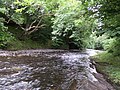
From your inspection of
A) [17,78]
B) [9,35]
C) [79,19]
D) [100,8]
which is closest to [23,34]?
[79,19]

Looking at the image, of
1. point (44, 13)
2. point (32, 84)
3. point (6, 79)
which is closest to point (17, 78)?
point (6, 79)

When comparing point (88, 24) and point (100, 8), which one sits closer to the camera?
point (100, 8)

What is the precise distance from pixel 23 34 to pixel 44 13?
13.5ft

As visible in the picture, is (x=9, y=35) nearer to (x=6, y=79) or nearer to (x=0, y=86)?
(x=0, y=86)

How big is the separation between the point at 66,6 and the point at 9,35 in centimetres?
1370

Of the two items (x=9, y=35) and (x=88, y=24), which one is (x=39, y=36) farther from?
(x=9, y=35)

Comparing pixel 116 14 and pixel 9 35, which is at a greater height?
pixel 116 14

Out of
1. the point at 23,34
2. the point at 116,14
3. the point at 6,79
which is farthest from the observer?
the point at 23,34

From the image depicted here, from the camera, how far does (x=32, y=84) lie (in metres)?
6.82

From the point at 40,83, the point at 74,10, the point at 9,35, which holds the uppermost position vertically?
the point at 74,10

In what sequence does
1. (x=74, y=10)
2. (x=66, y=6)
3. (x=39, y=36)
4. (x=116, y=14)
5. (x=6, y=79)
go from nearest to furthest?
(x=6, y=79) → (x=116, y=14) → (x=74, y=10) → (x=66, y=6) → (x=39, y=36)

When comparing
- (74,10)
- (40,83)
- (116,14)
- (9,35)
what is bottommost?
(40,83)

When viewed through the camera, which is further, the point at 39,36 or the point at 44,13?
the point at 39,36

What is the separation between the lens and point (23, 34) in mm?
25109
